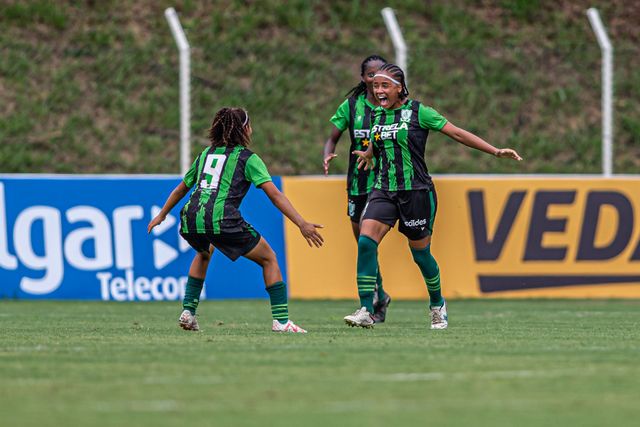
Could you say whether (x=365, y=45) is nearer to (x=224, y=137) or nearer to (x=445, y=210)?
(x=445, y=210)

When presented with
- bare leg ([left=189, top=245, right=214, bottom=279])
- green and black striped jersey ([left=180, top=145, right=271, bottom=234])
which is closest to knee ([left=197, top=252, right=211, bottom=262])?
bare leg ([left=189, top=245, right=214, bottom=279])

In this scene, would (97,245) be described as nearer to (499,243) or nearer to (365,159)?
(499,243)

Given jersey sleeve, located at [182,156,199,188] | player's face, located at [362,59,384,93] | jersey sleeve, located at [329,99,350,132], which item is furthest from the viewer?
jersey sleeve, located at [329,99,350,132]

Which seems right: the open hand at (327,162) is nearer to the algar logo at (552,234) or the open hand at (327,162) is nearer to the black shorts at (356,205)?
the black shorts at (356,205)

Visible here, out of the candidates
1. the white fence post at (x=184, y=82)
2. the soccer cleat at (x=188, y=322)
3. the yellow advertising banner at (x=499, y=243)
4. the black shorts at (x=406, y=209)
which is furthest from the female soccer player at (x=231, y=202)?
the white fence post at (x=184, y=82)

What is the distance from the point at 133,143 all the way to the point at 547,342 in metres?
13.4

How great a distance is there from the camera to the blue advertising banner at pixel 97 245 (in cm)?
1547

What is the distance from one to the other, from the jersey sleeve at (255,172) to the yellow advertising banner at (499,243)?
6.13m

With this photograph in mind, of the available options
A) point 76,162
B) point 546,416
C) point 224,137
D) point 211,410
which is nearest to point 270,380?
point 211,410

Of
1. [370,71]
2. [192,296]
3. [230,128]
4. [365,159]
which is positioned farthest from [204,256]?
[370,71]

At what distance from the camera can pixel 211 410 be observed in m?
5.67

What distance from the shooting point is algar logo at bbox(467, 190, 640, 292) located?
52.9 ft

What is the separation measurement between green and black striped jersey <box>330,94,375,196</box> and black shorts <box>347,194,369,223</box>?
4 centimetres

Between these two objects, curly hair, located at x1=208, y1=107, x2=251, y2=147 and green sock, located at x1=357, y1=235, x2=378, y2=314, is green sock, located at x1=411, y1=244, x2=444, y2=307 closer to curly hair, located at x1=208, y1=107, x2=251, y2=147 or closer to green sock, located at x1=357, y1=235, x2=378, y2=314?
green sock, located at x1=357, y1=235, x2=378, y2=314
